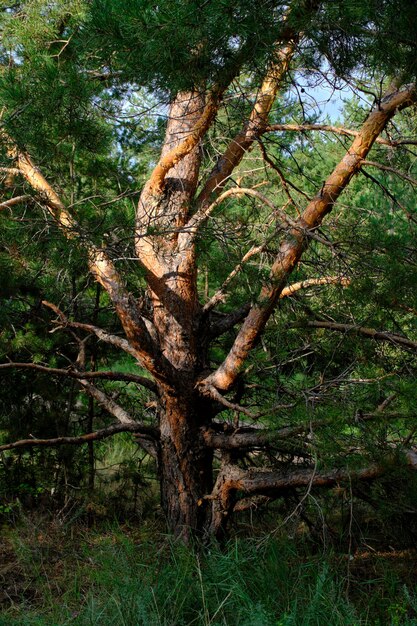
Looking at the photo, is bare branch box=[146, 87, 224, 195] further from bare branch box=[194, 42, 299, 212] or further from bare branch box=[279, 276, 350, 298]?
bare branch box=[279, 276, 350, 298]

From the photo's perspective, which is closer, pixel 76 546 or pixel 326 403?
pixel 326 403

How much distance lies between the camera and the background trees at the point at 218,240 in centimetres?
390

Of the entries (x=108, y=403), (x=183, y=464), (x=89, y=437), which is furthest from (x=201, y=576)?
(x=108, y=403)

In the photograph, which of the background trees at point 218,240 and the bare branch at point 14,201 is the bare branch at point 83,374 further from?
the bare branch at point 14,201

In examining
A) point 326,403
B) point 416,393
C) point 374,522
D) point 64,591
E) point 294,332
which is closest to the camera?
point 416,393

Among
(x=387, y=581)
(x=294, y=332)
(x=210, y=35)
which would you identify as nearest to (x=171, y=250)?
(x=294, y=332)

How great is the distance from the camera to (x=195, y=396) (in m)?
5.64

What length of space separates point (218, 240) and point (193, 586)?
6.60 feet

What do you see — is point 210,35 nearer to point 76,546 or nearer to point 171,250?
point 171,250

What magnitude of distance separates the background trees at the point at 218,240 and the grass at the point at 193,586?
482 millimetres

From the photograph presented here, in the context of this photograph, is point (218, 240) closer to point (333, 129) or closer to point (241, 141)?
point (241, 141)

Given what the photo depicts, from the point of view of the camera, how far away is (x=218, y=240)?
16.0 feet

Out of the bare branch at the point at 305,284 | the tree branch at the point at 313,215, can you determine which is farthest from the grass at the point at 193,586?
the bare branch at the point at 305,284

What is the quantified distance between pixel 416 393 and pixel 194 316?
2073 millimetres
